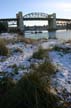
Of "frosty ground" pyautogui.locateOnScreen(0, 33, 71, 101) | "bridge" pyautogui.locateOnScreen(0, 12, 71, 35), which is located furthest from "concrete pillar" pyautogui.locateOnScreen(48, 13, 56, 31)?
"frosty ground" pyautogui.locateOnScreen(0, 33, 71, 101)

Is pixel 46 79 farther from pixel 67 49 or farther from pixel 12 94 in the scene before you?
pixel 67 49

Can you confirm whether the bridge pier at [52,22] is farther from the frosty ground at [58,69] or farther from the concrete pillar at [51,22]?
the frosty ground at [58,69]

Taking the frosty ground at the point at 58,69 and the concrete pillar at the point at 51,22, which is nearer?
the frosty ground at the point at 58,69

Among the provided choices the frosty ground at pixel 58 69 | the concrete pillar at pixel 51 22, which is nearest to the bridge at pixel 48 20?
the concrete pillar at pixel 51 22

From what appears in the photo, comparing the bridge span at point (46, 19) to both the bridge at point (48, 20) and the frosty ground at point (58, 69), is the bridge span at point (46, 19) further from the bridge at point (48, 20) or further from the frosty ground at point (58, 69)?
the frosty ground at point (58, 69)

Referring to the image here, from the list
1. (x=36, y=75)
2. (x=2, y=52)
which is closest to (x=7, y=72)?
(x=36, y=75)

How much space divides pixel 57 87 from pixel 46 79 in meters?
0.38

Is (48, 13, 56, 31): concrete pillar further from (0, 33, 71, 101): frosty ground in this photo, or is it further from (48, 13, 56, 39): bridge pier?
(0, 33, 71, 101): frosty ground

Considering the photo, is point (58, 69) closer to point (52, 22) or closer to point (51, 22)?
point (52, 22)

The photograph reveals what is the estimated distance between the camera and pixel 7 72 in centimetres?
841

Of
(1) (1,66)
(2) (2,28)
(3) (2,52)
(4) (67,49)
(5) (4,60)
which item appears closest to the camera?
(1) (1,66)

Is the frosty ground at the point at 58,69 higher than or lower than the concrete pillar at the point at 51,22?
higher

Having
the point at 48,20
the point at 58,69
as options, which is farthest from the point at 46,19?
the point at 58,69

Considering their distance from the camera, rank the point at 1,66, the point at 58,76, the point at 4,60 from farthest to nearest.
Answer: the point at 4,60, the point at 1,66, the point at 58,76
